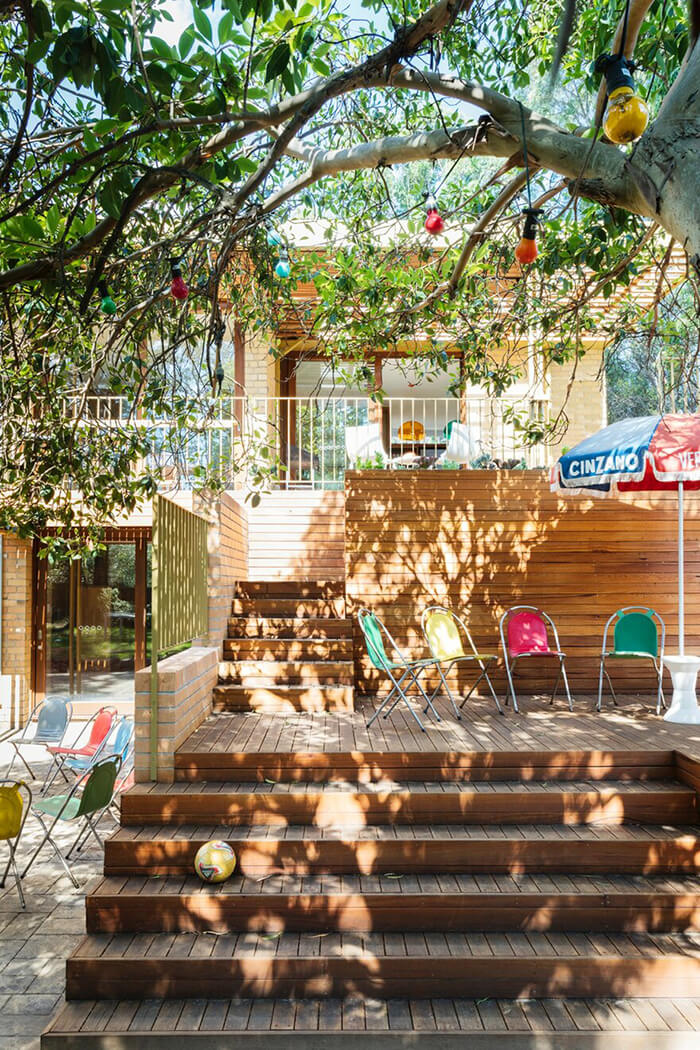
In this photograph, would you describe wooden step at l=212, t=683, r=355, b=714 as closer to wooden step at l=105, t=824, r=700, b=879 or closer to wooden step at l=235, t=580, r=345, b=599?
wooden step at l=235, t=580, r=345, b=599

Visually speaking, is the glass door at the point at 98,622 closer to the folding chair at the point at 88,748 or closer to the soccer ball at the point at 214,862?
the folding chair at the point at 88,748

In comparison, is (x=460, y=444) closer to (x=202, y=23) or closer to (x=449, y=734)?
(x=449, y=734)

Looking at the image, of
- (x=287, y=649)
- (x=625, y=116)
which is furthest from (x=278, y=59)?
(x=287, y=649)

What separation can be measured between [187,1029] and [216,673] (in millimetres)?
3621

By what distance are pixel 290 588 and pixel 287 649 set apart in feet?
3.92

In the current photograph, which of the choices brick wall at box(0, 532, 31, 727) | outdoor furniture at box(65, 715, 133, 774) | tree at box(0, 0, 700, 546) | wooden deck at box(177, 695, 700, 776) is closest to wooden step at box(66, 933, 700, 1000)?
wooden deck at box(177, 695, 700, 776)

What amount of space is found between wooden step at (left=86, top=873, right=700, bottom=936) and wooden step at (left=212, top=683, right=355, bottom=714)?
8.52 feet

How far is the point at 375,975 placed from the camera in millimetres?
3871

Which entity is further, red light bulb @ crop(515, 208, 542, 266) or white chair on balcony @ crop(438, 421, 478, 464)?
white chair on balcony @ crop(438, 421, 478, 464)

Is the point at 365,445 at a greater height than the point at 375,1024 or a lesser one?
greater

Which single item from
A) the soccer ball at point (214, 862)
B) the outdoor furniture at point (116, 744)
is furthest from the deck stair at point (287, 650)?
the soccer ball at point (214, 862)

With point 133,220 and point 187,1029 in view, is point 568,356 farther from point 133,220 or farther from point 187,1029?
point 187,1029

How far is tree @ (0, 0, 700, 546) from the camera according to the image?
2.92 meters

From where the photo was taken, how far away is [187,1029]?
3570mm
